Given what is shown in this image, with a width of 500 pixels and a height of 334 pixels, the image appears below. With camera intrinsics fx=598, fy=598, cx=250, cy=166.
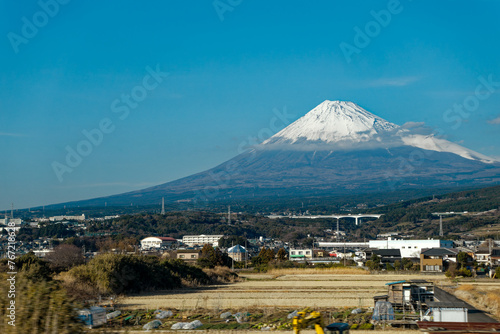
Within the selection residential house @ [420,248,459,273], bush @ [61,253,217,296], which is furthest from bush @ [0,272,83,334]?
residential house @ [420,248,459,273]

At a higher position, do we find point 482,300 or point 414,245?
point 482,300

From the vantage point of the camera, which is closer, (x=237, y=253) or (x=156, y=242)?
(x=237, y=253)

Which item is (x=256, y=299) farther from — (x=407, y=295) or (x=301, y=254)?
(x=301, y=254)

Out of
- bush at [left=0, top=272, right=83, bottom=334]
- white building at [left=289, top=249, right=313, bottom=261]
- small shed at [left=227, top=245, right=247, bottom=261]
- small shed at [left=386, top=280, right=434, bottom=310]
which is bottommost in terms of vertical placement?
white building at [left=289, top=249, right=313, bottom=261]

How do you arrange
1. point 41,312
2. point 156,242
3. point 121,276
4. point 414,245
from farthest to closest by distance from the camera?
1. point 156,242
2. point 414,245
3. point 121,276
4. point 41,312

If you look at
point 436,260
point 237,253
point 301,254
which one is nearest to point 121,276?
point 436,260

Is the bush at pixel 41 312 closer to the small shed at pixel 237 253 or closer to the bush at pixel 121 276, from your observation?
the bush at pixel 121 276

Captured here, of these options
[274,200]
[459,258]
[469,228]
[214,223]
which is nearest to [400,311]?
[459,258]

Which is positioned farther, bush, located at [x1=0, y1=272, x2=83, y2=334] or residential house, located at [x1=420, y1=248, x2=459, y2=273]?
residential house, located at [x1=420, y1=248, x2=459, y2=273]

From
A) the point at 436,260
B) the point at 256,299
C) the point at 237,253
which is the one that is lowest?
the point at 237,253

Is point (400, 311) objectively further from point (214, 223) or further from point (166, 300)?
point (214, 223)

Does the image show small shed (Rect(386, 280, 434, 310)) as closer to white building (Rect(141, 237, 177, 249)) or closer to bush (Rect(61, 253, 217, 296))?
bush (Rect(61, 253, 217, 296))
